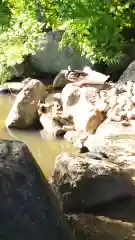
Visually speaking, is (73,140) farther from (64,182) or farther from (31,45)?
(31,45)

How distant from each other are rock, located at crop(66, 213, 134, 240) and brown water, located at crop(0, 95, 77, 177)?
134 cm

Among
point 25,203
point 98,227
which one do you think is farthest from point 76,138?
point 25,203

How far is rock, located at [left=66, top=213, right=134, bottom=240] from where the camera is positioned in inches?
127

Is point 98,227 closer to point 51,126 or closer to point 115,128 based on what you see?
point 115,128

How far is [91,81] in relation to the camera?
8.47 meters

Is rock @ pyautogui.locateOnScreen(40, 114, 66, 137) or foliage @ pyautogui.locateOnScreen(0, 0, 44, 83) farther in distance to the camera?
foliage @ pyautogui.locateOnScreen(0, 0, 44, 83)

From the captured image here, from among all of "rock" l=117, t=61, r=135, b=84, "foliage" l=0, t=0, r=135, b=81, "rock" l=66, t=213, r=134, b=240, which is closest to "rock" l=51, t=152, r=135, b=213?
"rock" l=66, t=213, r=134, b=240

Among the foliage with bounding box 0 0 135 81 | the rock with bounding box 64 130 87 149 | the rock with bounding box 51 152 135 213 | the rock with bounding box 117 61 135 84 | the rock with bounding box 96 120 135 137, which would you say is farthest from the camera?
the foliage with bounding box 0 0 135 81

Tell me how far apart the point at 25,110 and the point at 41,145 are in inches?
40.8

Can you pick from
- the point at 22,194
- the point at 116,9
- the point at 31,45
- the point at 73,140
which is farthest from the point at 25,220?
the point at 31,45

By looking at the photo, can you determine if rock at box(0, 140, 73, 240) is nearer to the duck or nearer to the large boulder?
the large boulder

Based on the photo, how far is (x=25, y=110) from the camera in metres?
6.99

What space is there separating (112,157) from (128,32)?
506 cm

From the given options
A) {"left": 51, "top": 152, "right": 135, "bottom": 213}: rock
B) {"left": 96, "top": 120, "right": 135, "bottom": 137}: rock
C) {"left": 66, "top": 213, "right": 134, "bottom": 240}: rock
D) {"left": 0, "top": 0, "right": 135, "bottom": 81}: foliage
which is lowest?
{"left": 96, "top": 120, "right": 135, "bottom": 137}: rock
